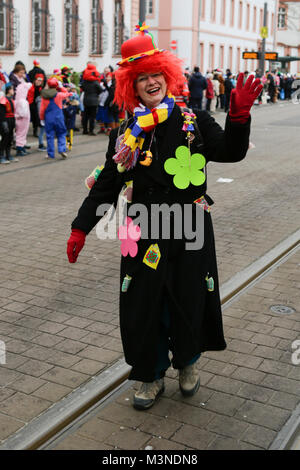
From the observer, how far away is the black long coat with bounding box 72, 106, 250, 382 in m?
3.55

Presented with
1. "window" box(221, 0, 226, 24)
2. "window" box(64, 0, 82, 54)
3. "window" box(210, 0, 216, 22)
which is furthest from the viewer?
"window" box(221, 0, 226, 24)

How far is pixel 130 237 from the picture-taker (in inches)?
143

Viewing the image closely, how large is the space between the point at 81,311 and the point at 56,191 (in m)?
5.24

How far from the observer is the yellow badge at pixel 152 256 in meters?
3.55

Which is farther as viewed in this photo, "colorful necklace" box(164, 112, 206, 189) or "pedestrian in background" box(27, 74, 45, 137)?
"pedestrian in background" box(27, 74, 45, 137)

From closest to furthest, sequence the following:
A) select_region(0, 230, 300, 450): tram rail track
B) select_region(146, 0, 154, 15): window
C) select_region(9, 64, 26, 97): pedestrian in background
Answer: select_region(0, 230, 300, 450): tram rail track, select_region(9, 64, 26, 97): pedestrian in background, select_region(146, 0, 154, 15): window

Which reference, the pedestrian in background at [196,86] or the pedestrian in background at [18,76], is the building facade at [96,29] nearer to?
the pedestrian in background at [196,86]

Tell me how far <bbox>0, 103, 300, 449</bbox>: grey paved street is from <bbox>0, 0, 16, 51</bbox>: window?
12.4 metres

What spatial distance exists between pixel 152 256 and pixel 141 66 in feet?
3.32

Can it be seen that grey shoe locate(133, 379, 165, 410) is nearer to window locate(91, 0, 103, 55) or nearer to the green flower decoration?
the green flower decoration

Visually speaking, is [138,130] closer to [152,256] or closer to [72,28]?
[152,256]

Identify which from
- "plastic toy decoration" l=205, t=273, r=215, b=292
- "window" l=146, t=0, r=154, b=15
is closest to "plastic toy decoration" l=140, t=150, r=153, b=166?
"plastic toy decoration" l=205, t=273, r=215, b=292

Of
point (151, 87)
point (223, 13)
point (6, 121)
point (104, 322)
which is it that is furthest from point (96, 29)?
point (223, 13)

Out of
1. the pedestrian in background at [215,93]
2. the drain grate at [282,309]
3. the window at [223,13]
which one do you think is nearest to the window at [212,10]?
the window at [223,13]
